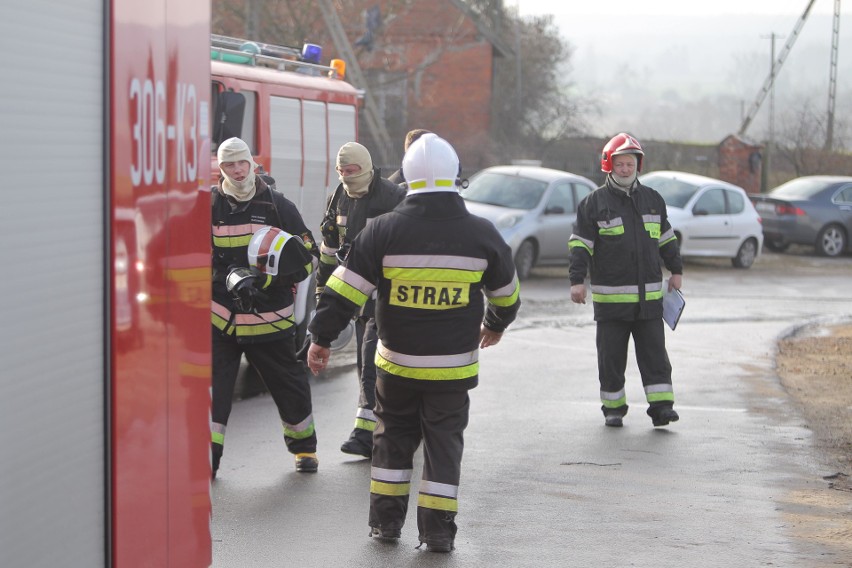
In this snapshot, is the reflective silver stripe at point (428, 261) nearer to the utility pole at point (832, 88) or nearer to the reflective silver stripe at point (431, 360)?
the reflective silver stripe at point (431, 360)

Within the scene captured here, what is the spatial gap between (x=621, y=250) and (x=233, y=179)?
2.86 meters

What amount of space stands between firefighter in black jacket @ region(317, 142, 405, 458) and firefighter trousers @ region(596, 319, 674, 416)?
5.95 ft

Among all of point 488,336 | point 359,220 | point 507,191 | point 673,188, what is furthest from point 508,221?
point 488,336

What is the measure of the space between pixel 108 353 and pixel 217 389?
4.21m

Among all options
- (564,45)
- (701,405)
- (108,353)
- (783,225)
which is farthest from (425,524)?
(564,45)

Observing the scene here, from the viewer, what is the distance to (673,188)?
70.2ft

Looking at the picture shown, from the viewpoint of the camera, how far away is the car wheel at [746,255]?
21.7 m

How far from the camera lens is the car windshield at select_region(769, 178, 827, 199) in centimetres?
2458

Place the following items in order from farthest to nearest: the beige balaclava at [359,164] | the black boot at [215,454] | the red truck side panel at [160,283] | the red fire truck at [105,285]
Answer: the beige balaclava at [359,164] < the black boot at [215,454] < the red truck side panel at [160,283] < the red fire truck at [105,285]

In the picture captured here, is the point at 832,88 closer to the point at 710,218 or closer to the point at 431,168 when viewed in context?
the point at 710,218

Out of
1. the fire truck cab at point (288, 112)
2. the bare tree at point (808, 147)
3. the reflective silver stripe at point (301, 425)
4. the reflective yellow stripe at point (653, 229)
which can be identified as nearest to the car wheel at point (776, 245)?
the bare tree at point (808, 147)

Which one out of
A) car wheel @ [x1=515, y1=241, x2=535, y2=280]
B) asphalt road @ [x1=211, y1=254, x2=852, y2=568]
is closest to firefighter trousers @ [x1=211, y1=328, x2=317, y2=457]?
asphalt road @ [x1=211, y1=254, x2=852, y2=568]

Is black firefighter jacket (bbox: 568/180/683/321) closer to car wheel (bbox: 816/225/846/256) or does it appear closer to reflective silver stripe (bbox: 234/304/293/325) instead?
reflective silver stripe (bbox: 234/304/293/325)

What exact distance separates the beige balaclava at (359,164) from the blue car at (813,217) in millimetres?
18156
